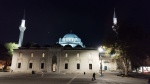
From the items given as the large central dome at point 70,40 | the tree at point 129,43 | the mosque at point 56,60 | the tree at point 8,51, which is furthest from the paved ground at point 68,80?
the large central dome at point 70,40

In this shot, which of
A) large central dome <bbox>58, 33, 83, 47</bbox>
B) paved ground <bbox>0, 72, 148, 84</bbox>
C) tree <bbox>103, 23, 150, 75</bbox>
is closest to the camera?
paved ground <bbox>0, 72, 148, 84</bbox>

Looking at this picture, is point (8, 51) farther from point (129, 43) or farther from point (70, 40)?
point (129, 43)

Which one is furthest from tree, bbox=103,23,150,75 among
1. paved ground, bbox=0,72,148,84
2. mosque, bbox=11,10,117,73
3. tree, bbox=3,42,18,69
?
tree, bbox=3,42,18,69

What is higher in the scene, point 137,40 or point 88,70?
point 137,40

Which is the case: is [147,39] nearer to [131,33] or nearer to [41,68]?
[131,33]

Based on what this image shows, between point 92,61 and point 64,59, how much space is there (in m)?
8.74

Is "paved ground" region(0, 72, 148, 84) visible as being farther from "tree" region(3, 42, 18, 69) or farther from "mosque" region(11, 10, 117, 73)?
"tree" region(3, 42, 18, 69)

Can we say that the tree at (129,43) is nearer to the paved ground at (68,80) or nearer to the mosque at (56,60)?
the paved ground at (68,80)

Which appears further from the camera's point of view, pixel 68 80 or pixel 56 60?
pixel 56 60

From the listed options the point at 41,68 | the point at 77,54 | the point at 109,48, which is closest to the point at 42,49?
the point at 41,68

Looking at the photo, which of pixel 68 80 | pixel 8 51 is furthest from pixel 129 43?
pixel 8 51

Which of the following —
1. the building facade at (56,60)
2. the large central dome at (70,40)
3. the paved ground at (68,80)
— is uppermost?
the large central dome at (70,40)

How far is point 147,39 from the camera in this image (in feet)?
112

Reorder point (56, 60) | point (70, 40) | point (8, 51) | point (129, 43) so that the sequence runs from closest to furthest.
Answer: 1. point (129, 43)
2. point (56, 60)
3. point (8, 51)
4. point (70, 40)
